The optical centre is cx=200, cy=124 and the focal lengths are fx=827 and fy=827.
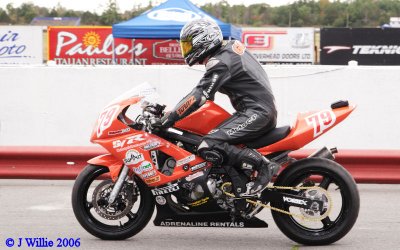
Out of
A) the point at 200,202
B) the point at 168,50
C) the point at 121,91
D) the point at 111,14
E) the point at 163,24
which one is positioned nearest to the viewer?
the point at 200,202

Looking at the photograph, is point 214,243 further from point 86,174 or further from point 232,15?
point 232,15

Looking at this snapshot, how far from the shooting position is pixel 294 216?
21.8 ft

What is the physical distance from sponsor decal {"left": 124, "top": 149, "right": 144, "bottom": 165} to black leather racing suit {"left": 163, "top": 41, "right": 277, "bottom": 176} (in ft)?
1.17

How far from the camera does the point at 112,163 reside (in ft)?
22.0

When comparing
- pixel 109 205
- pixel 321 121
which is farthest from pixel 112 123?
pixel 321 121

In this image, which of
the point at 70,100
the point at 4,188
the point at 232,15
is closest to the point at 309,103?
the point at 70,100

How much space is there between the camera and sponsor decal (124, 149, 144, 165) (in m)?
6.56

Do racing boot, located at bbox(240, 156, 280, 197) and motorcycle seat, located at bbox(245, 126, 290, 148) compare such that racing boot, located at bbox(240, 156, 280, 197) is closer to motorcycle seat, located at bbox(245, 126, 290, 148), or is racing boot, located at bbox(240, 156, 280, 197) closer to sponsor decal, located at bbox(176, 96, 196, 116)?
motorcycle seat, located at bbox(245, 126, 290, 148)

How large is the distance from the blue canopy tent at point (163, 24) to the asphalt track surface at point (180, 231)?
47.3 feet

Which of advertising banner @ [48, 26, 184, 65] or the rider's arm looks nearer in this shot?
the rider's arm

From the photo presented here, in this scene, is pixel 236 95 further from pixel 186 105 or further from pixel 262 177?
pixel 262 177

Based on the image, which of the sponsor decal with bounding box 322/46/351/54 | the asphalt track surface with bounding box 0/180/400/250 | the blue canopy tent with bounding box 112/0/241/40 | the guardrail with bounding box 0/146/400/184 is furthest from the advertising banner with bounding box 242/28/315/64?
the asphalt track surface with bounding box 0/180/400/250

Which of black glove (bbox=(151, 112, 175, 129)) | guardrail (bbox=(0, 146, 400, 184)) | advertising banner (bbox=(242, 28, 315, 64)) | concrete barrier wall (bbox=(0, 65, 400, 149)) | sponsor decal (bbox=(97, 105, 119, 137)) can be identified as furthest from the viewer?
advertising banner (bbox=(242, 28, 315, 64))

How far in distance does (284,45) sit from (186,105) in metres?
22.3
